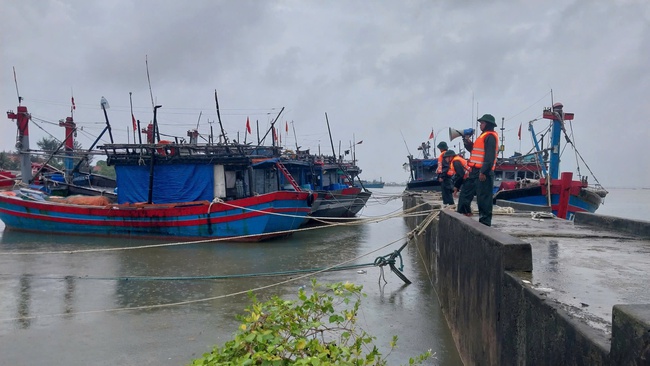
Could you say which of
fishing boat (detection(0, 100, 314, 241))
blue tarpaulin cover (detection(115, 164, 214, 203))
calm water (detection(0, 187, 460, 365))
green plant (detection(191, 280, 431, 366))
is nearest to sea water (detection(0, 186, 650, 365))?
calm water (detection(0, 187, 460, 365))

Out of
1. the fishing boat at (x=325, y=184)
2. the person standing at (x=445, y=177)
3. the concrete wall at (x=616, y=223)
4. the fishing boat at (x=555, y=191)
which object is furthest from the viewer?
the fishing boat at (x=325, y=184)

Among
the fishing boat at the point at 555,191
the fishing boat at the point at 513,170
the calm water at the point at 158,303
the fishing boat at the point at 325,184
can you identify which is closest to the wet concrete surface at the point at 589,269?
the calm water at the point at 158,303

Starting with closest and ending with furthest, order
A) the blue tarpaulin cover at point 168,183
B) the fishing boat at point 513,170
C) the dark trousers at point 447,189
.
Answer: the dark trousers at point 447,189, the blue tarpaulin cover at point 168,183, the fishing boat at point 513,170

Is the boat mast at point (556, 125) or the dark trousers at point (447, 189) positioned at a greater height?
the boat mast at point (556, 125)

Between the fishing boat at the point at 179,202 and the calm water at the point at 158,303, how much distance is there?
1.44 meters

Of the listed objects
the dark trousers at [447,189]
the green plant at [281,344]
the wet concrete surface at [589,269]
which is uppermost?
the dark trousers at [447,189]

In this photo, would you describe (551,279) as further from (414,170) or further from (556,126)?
(414,170)

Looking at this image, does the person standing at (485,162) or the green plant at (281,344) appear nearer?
the green plant at (281,344)

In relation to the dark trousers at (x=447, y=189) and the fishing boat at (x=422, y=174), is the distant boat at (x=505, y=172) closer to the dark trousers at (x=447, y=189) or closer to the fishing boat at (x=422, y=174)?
the fishing boat at (x=422, y=174)

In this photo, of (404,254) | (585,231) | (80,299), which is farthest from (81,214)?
(585,231)

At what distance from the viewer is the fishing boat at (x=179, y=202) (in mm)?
15266

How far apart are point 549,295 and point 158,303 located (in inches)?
264

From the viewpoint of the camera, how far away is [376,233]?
66.2ft

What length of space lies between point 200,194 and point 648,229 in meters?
13.2
